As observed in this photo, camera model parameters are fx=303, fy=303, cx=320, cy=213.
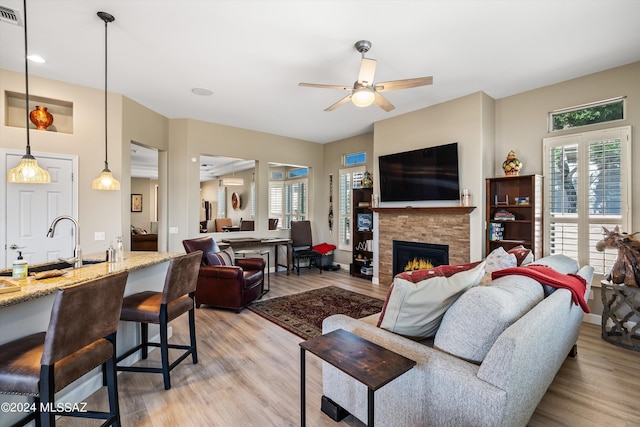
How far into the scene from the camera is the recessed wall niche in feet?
12.3

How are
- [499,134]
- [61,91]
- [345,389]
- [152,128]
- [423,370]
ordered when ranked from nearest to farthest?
[423,370], [345,389], [61,91], [499,134], [152,128]

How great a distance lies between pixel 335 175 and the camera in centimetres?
730

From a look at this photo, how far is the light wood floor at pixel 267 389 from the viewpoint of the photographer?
2053 mm

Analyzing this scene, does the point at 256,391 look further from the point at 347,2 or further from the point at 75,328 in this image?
the point at 347,2

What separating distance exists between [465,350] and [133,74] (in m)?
4.48

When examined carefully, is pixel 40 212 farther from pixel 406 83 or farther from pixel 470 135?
pixel 470 135

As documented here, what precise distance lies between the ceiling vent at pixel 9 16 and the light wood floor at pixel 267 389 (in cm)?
319

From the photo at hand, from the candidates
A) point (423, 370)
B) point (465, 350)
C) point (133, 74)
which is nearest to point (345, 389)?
point (423, 370)

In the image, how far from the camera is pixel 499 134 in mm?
4582

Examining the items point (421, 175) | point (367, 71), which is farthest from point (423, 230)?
point (367, 71)

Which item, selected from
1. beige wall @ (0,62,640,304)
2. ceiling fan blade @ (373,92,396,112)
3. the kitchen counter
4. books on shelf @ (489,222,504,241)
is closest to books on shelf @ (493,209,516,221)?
books on shelf @ (489,222,504,241)

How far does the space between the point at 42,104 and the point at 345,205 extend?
5.42 meters

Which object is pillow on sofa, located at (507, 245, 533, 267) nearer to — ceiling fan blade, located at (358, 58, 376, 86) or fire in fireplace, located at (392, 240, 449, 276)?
fire in fireplace, located at (392, 240, 449, 276)

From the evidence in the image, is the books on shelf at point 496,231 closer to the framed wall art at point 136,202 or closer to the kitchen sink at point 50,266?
the kitchen sink at point 50,266
